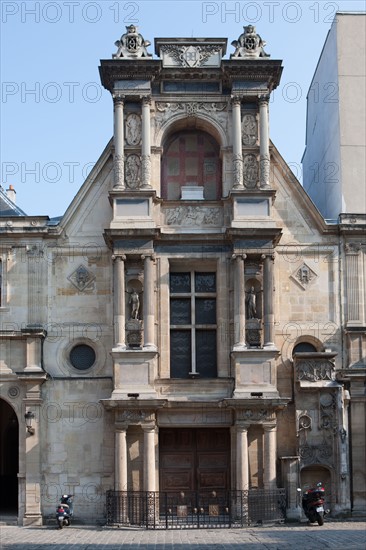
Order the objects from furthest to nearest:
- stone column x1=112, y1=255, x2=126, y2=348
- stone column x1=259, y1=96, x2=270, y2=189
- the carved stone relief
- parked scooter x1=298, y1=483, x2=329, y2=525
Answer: the carved stone relief
stone column x1=259, y1=96, x2=270, y2=189
stone column x1=112, y1=255, x2=126, y2=348
parked scooter x1=298, y1=483, x2=329, y2=525

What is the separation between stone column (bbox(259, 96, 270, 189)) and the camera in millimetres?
32844

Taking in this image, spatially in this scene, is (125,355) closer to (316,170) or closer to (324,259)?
(324,259)

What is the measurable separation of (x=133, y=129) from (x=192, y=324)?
6564mm

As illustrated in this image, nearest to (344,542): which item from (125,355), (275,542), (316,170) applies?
(275,542)

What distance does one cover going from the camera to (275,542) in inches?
1025

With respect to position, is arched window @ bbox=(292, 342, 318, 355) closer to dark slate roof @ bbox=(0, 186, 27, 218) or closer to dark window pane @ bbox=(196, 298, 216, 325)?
dark window pane @ bbox=(196, 298, 216, 325)

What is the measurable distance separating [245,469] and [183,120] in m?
11.4

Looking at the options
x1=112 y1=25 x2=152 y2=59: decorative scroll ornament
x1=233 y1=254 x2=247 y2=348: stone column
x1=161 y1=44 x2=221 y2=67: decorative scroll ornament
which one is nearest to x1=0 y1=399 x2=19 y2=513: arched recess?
x1=233 y1=254 x2=247 y2=348: stone column

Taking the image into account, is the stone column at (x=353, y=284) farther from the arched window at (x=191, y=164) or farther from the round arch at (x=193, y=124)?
the round arch at (x=193, y=124)

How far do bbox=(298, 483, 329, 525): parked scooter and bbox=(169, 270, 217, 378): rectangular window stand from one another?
16.5ft

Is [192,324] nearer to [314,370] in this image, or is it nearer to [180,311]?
[180,311]

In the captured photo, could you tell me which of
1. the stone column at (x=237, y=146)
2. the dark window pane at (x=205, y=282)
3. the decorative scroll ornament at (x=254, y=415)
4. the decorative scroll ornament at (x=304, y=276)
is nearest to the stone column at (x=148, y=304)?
the dark window pane at (x=205, y=282)

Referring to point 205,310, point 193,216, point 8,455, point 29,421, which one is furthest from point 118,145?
point 8,455

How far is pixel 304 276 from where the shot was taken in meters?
33.5
